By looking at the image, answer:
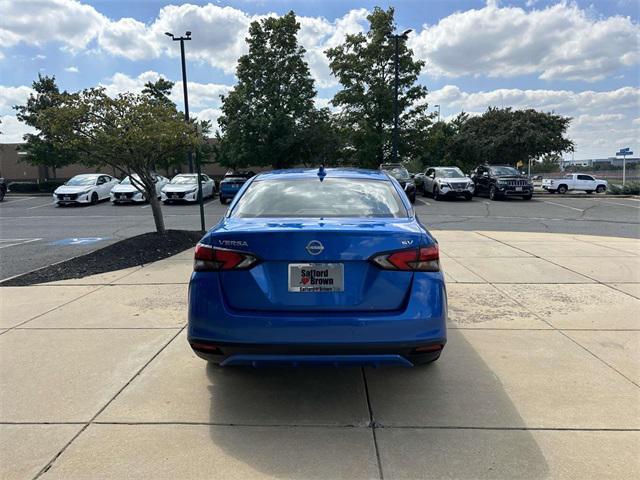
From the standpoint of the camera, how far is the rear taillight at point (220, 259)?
3031 millimetres

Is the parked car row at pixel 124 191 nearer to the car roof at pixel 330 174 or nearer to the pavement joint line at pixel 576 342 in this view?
the pavement joint line at pixel 576 342

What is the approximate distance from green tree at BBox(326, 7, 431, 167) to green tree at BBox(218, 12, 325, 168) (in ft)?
8.43

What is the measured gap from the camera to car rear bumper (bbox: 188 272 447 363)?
2930mm

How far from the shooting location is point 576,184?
31078 mm

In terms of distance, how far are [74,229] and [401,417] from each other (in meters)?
13.6

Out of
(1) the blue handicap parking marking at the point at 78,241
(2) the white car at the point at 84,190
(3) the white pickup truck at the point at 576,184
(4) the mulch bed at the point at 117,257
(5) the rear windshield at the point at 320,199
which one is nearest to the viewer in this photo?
(5) the rear windshield at the point at 320,199

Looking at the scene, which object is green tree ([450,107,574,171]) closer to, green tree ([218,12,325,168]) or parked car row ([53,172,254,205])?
green tree ([218,12,325,168])

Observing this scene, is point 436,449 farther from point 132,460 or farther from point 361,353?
point 132,460

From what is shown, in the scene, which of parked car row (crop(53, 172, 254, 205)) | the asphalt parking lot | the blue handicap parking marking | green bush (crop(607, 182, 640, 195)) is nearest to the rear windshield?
the asphalt parking lot

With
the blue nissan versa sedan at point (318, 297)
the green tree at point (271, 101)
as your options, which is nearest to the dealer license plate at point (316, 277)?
the blue nissan versa sedan at point (318, 297)

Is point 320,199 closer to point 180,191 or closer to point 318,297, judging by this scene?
point 318,297

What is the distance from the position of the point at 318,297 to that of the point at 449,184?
830 inches

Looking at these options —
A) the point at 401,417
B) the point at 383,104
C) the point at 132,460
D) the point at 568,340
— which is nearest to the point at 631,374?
the point at 568,340

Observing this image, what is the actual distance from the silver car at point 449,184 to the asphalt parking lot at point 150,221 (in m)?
0.50
